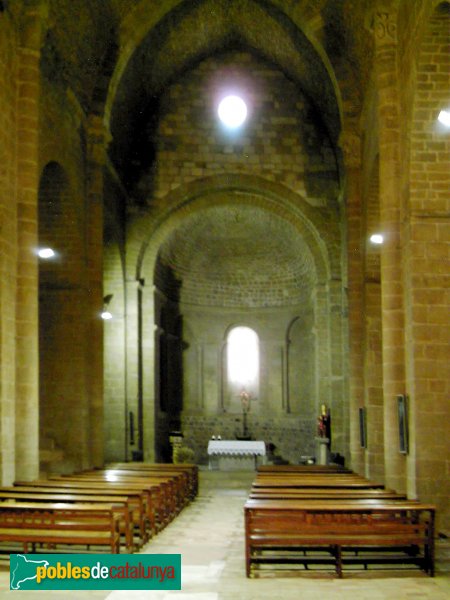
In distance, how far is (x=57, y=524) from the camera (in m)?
10.4

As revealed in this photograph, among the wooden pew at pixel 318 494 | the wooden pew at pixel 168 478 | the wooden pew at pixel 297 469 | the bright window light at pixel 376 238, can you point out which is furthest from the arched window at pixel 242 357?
the wooden pew at pixel 318 494

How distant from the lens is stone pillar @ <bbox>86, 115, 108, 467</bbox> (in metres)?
19.7

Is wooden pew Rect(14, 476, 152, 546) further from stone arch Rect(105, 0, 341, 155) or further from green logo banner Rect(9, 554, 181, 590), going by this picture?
stone arch Rect(105, 0, 341, 155)

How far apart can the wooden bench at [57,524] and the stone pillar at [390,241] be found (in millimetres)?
5883

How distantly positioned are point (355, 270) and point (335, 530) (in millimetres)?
11330

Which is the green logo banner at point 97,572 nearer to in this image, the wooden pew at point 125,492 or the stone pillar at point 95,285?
the wooden pew at point 125,492

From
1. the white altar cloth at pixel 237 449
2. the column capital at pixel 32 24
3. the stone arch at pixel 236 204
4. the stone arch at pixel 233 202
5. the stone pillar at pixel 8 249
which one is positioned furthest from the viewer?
the stone arch at pixel 233 202

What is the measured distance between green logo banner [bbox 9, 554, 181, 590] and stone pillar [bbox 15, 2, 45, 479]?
553 cm

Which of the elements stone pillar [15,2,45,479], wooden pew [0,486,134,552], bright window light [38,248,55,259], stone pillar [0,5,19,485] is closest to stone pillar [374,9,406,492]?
wooden pew [0,486,134,552]

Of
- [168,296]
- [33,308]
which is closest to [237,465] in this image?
[168,296]

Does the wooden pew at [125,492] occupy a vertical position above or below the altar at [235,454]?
above

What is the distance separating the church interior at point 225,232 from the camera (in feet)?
44.7

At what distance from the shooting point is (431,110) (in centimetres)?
1345

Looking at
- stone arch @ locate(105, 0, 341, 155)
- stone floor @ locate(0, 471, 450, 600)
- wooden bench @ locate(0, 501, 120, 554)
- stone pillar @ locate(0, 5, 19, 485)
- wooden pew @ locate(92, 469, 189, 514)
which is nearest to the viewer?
stone floor @ locate(0, 471, 450, 600)
